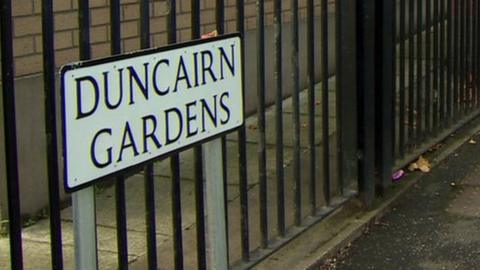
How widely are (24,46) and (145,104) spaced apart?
86.2 inches

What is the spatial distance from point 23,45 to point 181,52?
6.72 feet

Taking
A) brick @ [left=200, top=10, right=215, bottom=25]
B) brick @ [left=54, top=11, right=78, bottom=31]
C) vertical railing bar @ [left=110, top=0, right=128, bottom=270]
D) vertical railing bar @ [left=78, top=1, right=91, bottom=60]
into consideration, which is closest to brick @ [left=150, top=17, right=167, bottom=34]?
brick @ [left=200, top=10, right=215, bottom=25]

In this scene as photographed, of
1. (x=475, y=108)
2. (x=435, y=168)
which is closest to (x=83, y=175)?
(x=435, y=168)

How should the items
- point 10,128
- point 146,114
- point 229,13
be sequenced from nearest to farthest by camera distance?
point 10,128, point 146,114, point 229,13

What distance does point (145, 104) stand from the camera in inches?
110

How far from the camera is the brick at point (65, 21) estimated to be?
504 cm

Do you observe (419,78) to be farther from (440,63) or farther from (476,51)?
(476,51)

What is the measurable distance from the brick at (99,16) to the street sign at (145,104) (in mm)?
2225

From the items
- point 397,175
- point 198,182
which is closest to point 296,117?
point 198,182

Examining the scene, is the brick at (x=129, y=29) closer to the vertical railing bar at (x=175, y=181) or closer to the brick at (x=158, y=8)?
the brick at (x=158, y=8)

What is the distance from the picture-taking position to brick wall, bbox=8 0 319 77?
4.75 metres

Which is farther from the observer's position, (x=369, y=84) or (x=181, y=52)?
(x=369, y=84)

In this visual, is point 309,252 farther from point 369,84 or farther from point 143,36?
point 143,36

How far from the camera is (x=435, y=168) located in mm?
5852
